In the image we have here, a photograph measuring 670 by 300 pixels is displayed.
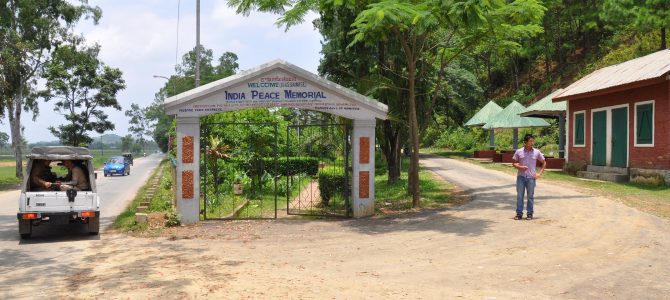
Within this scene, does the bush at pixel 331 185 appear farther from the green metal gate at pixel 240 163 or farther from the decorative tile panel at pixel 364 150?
the green metal gate at pixel 240 163

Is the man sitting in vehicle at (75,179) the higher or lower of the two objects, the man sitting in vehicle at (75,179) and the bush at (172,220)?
the higher

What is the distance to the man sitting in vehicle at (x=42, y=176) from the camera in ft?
39.4

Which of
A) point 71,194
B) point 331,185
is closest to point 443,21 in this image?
point 331,185

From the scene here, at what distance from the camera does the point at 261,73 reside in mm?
13148

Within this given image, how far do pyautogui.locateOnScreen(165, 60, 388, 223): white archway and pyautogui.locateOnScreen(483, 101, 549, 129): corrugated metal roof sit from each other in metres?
17.3

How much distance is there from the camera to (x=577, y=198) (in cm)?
1502

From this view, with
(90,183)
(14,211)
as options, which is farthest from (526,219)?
(14,211)

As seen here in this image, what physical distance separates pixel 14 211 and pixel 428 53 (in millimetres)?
14042

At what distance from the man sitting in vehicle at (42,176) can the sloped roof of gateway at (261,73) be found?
300cm

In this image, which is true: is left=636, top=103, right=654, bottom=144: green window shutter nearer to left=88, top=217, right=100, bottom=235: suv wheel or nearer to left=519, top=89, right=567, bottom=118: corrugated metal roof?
left=519, top=89, right=567, bottom=118: corrugated metal roof

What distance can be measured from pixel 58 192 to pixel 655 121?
1785 centimetres

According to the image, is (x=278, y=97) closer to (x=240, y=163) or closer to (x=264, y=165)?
(x=240, y=163)

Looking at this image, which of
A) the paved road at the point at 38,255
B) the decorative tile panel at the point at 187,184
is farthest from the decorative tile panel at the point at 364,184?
the paved road at the point at 38,255

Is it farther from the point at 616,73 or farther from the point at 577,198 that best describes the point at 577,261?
the point at 616,73
